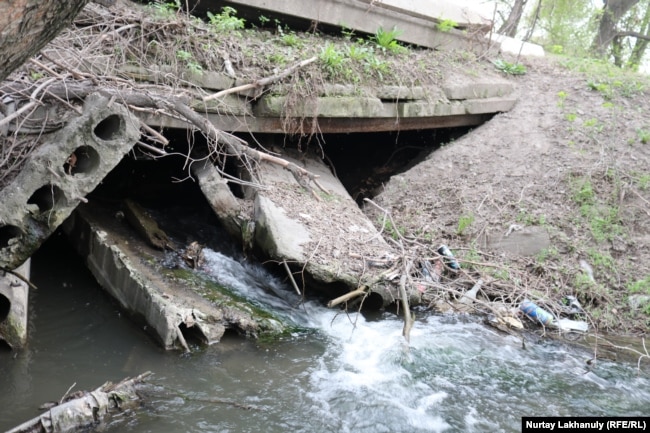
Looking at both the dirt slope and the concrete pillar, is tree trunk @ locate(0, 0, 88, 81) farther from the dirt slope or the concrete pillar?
the dirt slope

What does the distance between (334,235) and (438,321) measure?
140 centimetres

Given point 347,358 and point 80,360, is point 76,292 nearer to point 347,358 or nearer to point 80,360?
point 80,360

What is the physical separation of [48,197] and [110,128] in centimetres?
81

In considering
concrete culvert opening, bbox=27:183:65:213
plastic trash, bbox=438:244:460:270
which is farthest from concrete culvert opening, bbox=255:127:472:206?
concrete culvert opening, bbox=27:183:65:213

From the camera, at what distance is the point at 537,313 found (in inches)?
232

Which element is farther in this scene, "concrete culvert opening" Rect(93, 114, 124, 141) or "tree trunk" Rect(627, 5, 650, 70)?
"tree trunk" Rect(627, 5, 650, 70)

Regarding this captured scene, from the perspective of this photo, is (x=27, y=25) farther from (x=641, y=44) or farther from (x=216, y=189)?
Result: (x=641, y=44)

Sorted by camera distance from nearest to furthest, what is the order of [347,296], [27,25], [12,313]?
1. [27,25]
2. [12,313]
3. [347,296]

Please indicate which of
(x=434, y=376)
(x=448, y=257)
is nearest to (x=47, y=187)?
(x=434, y=376)

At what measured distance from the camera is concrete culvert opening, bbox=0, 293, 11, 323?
4.41m

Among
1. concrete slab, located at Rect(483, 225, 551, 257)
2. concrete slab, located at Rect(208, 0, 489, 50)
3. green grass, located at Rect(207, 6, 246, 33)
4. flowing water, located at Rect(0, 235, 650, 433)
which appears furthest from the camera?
concrete slab, located at Rect(208, 0, 489, 50)

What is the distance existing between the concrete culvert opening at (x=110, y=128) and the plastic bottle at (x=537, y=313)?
4.47m

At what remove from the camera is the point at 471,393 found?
4.46 m

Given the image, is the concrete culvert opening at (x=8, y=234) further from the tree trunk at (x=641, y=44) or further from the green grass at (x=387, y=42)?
the tree trunk at (x=641, y=44)
